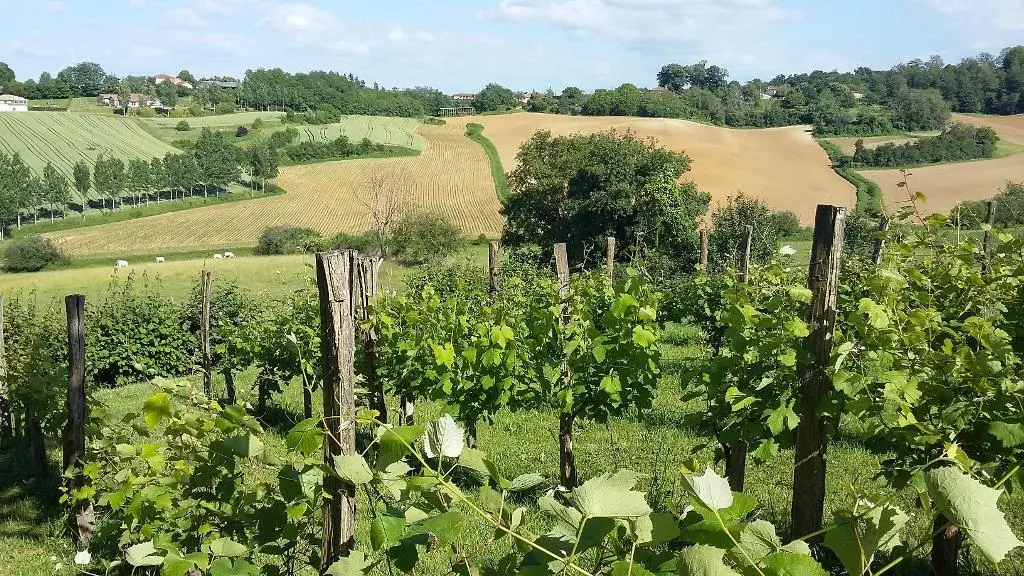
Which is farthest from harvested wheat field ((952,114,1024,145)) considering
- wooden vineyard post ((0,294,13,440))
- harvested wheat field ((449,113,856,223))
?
wooden vineyard post ((0,294,13,440))

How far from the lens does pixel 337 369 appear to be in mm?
2381

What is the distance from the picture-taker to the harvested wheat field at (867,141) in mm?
57156

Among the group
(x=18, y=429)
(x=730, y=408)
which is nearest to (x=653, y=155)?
(x=18, y=429)

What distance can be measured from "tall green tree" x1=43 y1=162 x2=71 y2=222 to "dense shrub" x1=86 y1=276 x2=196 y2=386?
4941 centimetres

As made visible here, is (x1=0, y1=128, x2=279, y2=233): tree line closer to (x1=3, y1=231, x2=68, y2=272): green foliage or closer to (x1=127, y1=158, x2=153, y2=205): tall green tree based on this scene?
(x1=127, y1=158, x2=153, y2=205): tall green tree

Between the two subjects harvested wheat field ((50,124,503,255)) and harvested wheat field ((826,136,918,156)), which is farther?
harvested wheat field ((826,136,918,156))

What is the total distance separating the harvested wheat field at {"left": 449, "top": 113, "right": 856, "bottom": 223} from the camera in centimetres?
4547

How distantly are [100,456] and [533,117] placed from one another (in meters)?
77.8

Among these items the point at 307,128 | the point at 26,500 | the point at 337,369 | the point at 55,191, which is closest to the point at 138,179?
the point at 55,191

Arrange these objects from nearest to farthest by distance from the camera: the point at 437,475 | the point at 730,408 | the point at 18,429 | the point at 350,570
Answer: the point at 437,475
the point at 350,570
the point at 730,408
the point at 18,429

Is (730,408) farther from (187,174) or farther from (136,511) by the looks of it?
(187,174)

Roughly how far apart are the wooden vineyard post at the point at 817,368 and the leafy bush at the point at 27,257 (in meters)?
45.9

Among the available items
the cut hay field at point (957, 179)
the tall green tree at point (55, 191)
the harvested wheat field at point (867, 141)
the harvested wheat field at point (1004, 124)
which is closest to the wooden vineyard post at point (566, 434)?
the cut hay field at point (957, 179)

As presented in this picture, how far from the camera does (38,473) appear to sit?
760 cm
